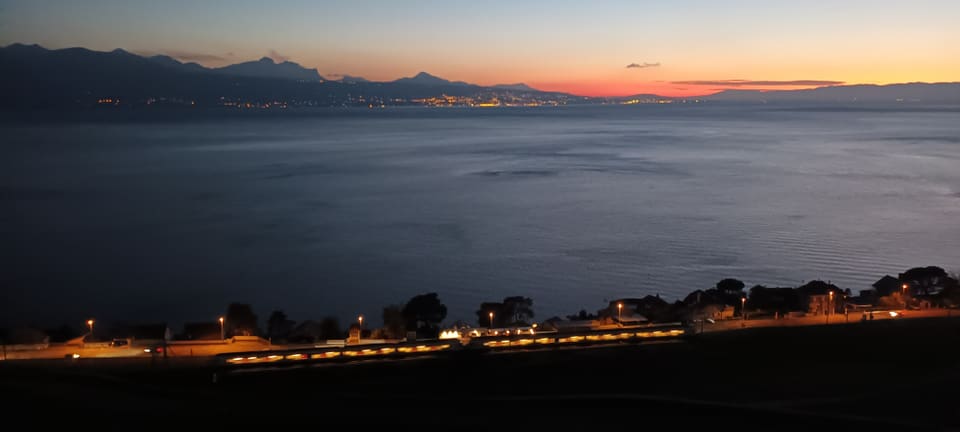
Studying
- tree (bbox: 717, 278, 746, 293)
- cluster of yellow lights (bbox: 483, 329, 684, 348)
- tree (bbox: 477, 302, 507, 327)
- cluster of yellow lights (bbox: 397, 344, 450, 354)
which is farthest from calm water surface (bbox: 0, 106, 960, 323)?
cluster of yellow lights (bbox: 397, 344, 450, 354)

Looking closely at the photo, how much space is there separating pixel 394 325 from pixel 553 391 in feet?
12.7

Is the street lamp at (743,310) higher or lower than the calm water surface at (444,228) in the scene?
higher

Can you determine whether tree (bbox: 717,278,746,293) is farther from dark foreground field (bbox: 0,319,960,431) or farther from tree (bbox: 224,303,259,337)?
tree (bbox: 224,303,259,337)

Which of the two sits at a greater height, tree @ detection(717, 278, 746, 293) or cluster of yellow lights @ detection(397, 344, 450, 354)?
cluster of yellow lights @ detection(397, 344, 450, 354)

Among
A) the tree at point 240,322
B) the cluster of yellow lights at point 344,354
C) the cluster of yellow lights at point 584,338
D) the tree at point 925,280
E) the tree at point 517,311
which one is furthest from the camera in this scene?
the tree at point 925,280

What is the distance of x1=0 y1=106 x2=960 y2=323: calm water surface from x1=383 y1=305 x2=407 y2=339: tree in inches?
57.4

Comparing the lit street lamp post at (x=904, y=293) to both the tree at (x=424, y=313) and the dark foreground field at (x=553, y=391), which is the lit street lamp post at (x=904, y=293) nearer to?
the dark foreground field at (x=553, y=391)

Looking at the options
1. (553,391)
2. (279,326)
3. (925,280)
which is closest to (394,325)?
(279,326)

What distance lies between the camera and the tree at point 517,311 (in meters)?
9.02

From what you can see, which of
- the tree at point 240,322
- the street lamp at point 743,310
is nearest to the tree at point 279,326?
the tree at point 240,322

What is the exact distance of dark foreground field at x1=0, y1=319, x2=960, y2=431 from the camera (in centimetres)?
398

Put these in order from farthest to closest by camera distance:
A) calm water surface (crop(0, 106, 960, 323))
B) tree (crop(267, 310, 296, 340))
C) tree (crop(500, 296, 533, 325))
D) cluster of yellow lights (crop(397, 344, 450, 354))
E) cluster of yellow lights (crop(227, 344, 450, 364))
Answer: calm water surface (crop(0, 106, 960, 323)) → tree (crop(500, 296, 533, 325)) → tree (crop(267, 310, 296, 340)) → cluster of yellow lights (crop(397, 344, 450, 354)) → cluster of yellow lights (crop(227, 344, 450, 364))

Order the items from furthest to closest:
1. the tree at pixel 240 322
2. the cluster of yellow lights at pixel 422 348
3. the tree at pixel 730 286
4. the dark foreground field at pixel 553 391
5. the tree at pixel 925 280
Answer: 1. the tree at pixel 730 286
2. the tree at pixel 925 280
3. the tree at pixel 240 322
4. the cluster of yellow lights at pixel 422 348
5. the dark foreground field at pixel 553 391

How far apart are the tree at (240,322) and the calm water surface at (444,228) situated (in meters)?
1.40
